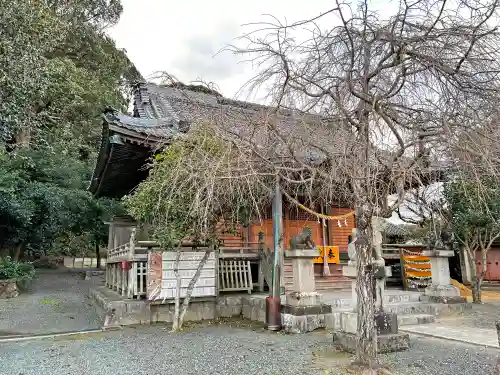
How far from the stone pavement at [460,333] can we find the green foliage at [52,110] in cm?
1149

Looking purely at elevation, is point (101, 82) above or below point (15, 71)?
above

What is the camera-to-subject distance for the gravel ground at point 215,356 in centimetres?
455

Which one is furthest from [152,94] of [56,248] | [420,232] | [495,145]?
[56,248]

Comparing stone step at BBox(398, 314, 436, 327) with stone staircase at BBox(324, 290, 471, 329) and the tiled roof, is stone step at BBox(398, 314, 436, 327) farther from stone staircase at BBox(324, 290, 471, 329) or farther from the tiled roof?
the tiled roof

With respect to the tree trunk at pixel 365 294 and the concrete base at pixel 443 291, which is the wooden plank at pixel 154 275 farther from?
the concrete base at pixel 443 291

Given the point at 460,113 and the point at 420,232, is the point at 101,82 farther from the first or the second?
the point at 460,113

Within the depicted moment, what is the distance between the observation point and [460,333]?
6.38m

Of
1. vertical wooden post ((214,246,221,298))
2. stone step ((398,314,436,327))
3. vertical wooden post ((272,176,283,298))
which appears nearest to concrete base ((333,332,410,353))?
vertical wooden post ((272,176,283,298))

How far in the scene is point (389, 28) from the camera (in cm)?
400

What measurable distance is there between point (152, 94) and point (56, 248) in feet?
57.4

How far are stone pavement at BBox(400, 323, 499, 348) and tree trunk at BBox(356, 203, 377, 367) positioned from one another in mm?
2428

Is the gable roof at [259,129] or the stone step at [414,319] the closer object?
the gable roof at [259,129]

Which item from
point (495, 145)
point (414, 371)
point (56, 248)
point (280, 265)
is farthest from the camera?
point (56, 248)

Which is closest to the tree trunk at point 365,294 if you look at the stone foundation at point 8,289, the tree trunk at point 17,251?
the stone foundation at point 8,289
